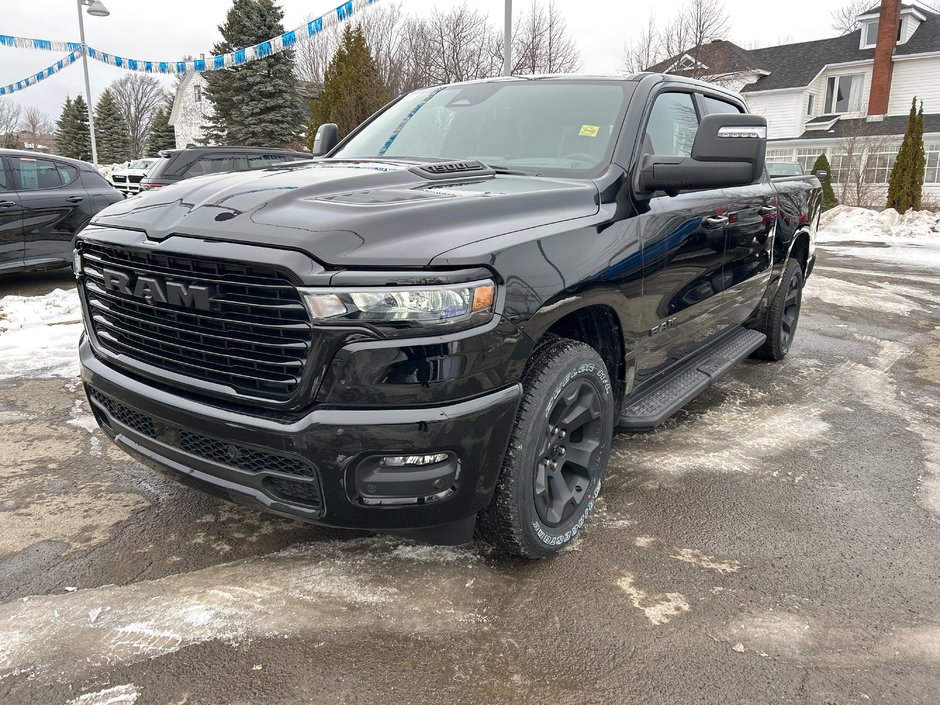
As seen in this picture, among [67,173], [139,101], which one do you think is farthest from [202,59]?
[139,101]

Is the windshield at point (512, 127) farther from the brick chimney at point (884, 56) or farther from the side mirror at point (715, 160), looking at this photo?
the brick chimney at point (884, 56)

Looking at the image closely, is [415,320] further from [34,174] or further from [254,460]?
[34,174]

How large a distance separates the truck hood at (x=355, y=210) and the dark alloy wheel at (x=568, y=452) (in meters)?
0.68

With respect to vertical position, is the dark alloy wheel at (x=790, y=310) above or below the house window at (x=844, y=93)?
below

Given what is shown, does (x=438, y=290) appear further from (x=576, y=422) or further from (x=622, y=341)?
(x=622, y=341)

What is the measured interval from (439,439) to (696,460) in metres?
2.08

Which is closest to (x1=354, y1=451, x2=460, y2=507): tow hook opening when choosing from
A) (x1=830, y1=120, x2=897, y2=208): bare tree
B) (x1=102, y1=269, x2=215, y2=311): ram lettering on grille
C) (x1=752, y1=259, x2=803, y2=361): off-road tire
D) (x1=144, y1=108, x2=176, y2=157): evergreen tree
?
(x1=102, y1=269, x2=215, y2=311): ram lettering on grille

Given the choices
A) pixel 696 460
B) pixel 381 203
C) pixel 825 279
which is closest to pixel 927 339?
pixel 825 279

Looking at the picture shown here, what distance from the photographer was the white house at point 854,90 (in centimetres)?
2628

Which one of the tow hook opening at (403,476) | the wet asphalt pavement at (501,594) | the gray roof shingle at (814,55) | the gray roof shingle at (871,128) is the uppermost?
the gray roof shingle at (814,55)

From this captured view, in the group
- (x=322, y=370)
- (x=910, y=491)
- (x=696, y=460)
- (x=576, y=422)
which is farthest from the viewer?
(x=696, y=460)

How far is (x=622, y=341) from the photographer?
2926mm

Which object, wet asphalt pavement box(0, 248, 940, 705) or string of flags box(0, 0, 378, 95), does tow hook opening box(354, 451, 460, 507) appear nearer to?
wet asphalt pavement box(0, 248, 940, 705)

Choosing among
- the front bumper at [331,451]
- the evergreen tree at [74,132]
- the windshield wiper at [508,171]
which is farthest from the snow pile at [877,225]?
the evergreen tree at [74,132]
